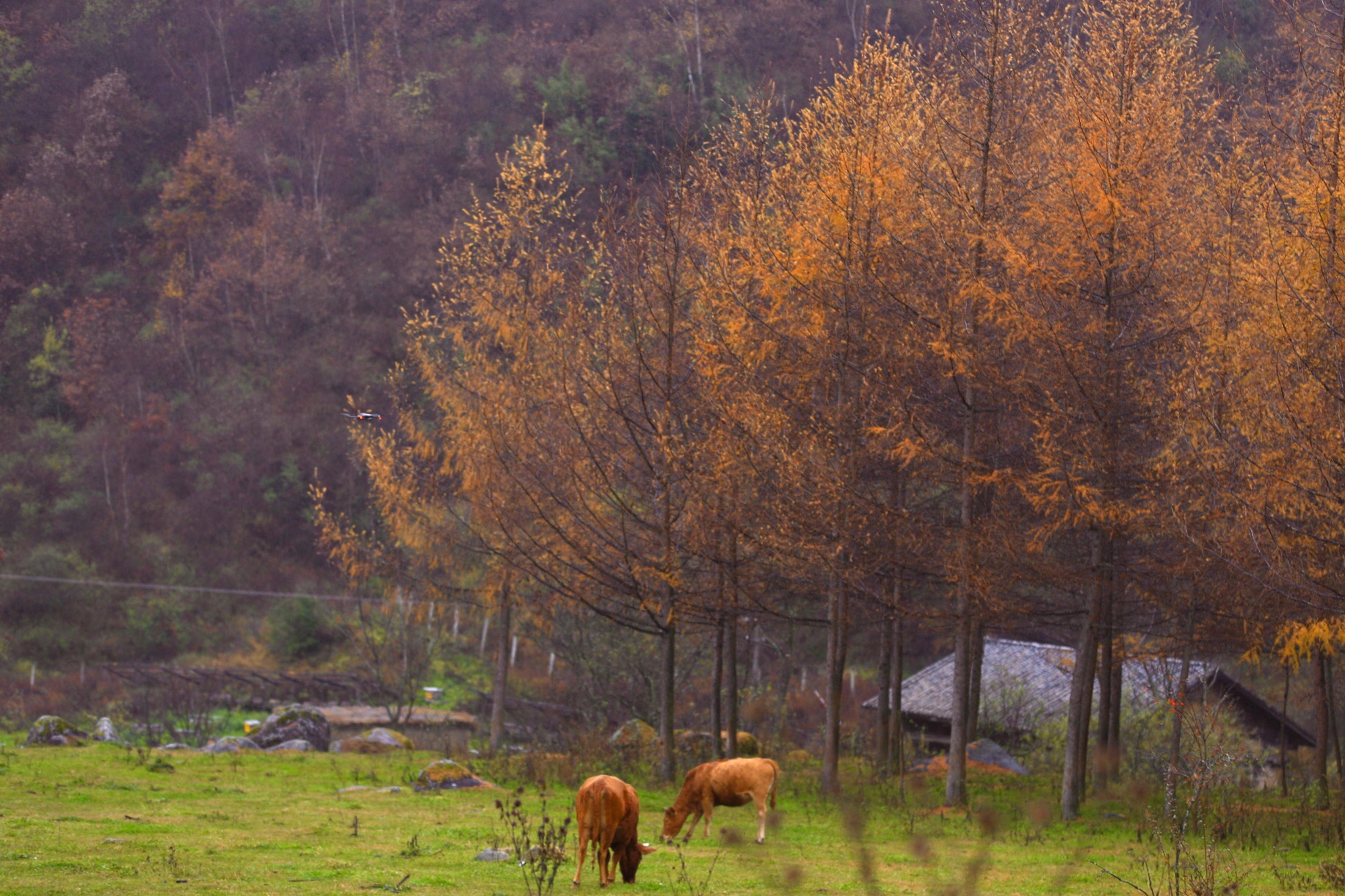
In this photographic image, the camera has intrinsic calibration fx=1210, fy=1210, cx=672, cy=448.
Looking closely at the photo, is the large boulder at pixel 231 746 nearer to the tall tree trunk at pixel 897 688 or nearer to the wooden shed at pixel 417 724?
the wooden shed at pixel 417 724

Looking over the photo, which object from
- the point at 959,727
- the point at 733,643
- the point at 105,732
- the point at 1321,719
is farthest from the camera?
the point at 105,732

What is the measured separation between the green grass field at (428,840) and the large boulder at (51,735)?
2.01 metres

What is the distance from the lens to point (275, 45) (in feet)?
215

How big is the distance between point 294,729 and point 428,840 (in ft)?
39.0

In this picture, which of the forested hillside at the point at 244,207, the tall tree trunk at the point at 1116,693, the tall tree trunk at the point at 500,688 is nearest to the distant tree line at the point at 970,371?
the tall tree trunk at the point at 1116,693

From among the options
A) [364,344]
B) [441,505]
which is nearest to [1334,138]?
[441,505]

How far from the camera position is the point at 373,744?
68.6 feet

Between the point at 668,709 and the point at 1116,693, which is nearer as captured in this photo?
the point at 668,709

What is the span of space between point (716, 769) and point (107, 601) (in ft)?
109

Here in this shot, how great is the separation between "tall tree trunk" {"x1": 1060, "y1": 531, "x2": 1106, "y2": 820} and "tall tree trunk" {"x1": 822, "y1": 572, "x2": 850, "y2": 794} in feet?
8.64

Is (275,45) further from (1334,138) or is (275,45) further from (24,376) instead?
(1334,138)

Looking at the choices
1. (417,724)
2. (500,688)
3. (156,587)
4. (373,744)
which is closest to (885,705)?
(500,688)

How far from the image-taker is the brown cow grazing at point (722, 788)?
1014 cm

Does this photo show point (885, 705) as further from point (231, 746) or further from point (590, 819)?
point (590, 819)
